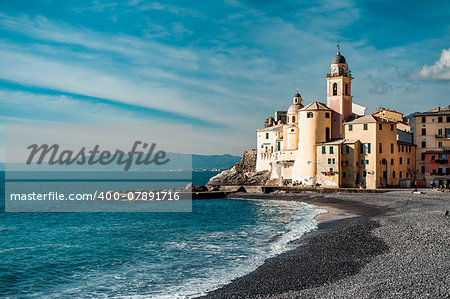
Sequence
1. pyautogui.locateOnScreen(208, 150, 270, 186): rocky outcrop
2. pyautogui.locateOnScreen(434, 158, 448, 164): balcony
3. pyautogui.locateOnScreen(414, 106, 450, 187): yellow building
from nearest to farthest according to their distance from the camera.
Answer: pyautogui.locateOnScreen(434, 158, 448, 164): balcony → pyautogui.locateOnScreen(414, 106, 450, 187): yellow building → pyautogui.locateOnScreen(208, 150, 270, 186): rocky outcrop

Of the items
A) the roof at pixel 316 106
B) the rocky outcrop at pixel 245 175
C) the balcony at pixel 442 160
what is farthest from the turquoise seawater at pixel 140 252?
the rocky outcrop at pixel 245 175

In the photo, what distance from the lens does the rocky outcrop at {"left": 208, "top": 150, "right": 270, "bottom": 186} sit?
289 feet

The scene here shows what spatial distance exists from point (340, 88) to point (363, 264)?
53523 millimetres

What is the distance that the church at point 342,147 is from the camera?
62000mm

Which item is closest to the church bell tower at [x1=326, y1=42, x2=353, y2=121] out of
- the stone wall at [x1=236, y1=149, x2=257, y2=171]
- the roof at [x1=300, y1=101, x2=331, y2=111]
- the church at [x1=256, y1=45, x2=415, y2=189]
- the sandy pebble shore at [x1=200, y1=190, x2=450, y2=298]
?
the church at [x1=256, y1=45, x2=415, y2=189]

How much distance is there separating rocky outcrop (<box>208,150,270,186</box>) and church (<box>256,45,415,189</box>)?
1092cm

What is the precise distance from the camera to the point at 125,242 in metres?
30.1

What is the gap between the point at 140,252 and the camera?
26.1 meters

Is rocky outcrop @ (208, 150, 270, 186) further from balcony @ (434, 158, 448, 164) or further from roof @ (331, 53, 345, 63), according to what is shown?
balcony @ (434, 158, 448, 164)

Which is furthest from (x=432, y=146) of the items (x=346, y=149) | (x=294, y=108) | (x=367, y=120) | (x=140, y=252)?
(x=140, y=252)

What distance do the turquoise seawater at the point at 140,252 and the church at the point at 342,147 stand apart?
20893 mm

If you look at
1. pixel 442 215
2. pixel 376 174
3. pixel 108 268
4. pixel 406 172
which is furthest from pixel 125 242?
pixel 406 172

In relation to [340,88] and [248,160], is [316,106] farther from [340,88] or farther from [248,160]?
[248,160]

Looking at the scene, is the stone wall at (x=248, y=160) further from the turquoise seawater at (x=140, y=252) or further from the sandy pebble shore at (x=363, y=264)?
the sandy pebble shore at (x=363, y=264)
